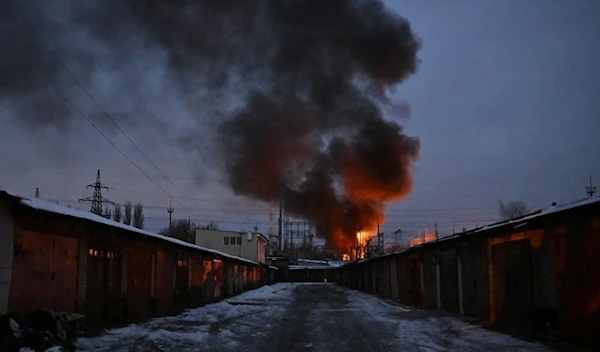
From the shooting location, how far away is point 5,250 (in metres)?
12.2

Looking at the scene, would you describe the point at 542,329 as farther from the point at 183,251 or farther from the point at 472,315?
the point at 183,251

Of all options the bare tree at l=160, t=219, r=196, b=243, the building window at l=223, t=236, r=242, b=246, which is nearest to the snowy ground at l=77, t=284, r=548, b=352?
the building window at l=223, t=236, r=242, b=246

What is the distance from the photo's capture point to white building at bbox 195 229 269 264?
79625mm

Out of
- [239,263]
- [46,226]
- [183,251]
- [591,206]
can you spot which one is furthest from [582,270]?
[239,263]

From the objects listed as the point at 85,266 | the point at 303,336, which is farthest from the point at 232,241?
the point at 303,336

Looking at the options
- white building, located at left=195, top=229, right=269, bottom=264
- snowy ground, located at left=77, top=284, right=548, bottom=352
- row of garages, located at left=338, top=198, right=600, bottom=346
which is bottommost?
snowy ground, located at left=77, top=284, right=548, bottom=352

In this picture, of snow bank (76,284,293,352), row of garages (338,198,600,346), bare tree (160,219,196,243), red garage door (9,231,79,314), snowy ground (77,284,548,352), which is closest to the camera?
red garage door (9,231,79,314)

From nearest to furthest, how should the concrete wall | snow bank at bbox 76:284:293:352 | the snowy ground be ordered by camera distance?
the concrete wall, the snowy ground, snow bank at bbox 76:284:293:352

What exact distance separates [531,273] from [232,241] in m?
67.5

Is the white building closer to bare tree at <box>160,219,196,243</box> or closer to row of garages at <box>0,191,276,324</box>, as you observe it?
bare tree at <box>160,219,196,243</box>

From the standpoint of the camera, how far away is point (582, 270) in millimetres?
13039

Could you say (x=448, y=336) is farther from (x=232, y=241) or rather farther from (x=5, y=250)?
(x=232, y=241)

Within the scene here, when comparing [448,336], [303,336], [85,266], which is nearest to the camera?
[448,336]

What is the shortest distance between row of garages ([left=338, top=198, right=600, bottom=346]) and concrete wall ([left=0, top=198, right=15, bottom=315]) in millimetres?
12097
